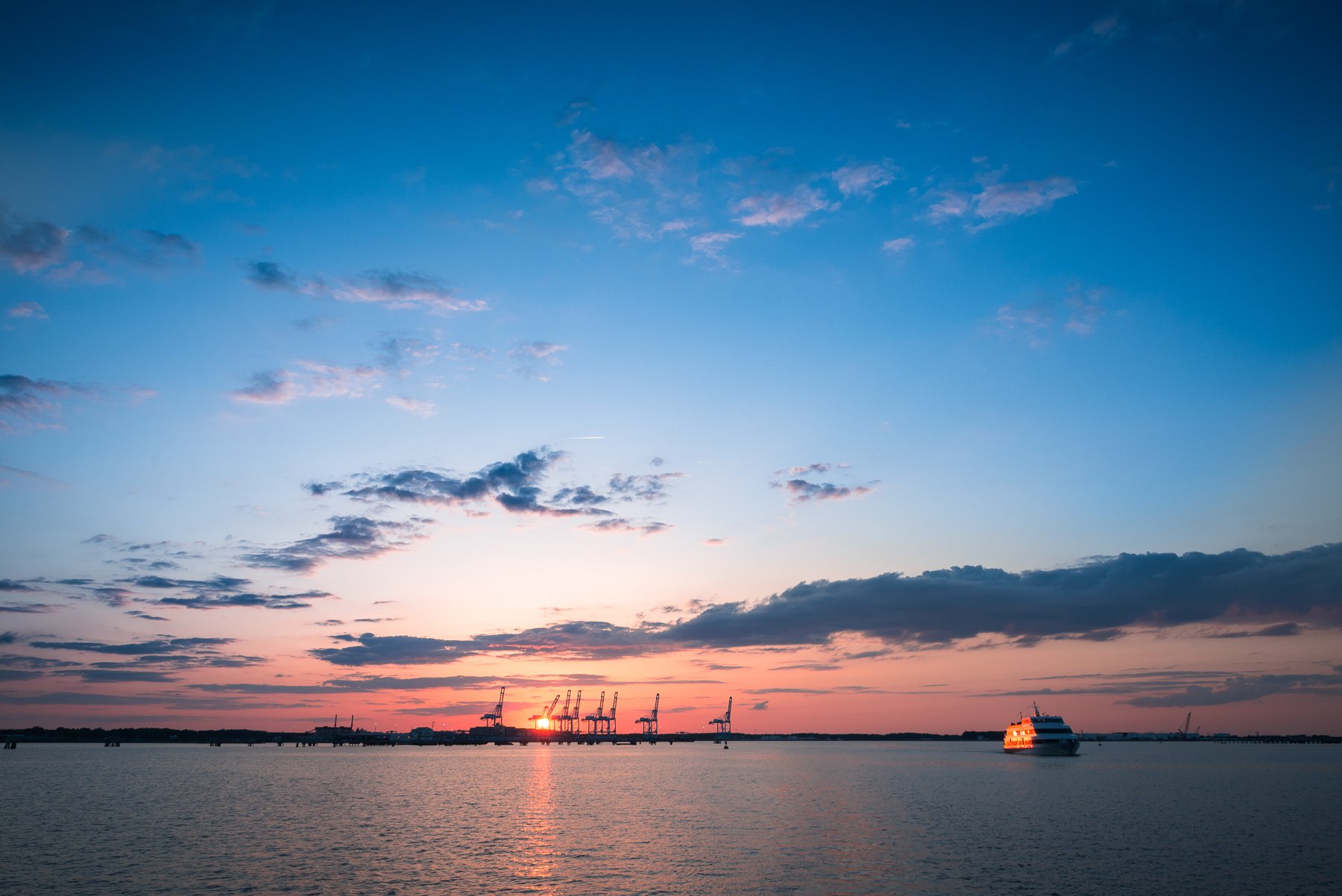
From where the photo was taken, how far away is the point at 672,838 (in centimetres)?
6494

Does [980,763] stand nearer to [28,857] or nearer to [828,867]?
[828,867]

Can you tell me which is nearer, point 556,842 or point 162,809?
point 556,842

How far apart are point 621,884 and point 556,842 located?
61.2 feet

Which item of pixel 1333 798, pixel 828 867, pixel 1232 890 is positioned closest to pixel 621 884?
pixel 828 867

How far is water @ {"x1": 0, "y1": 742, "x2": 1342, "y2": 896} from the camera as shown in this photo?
47.2 m

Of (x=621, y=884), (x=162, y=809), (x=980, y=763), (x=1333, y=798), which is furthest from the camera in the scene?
(x=980, y=763)

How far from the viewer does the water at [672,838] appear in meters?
47.2

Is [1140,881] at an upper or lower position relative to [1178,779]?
upper

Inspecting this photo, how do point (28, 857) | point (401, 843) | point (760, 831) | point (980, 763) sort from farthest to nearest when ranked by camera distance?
point (980, 763)
point (760, 831)
point (401, 843)
point (28, 857)

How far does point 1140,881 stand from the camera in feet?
156

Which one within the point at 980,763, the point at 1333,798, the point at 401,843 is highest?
the point at 401,843

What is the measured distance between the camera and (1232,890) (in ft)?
148

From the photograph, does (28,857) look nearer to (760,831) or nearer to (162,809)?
(162,809)

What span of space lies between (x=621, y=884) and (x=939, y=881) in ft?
59.3
